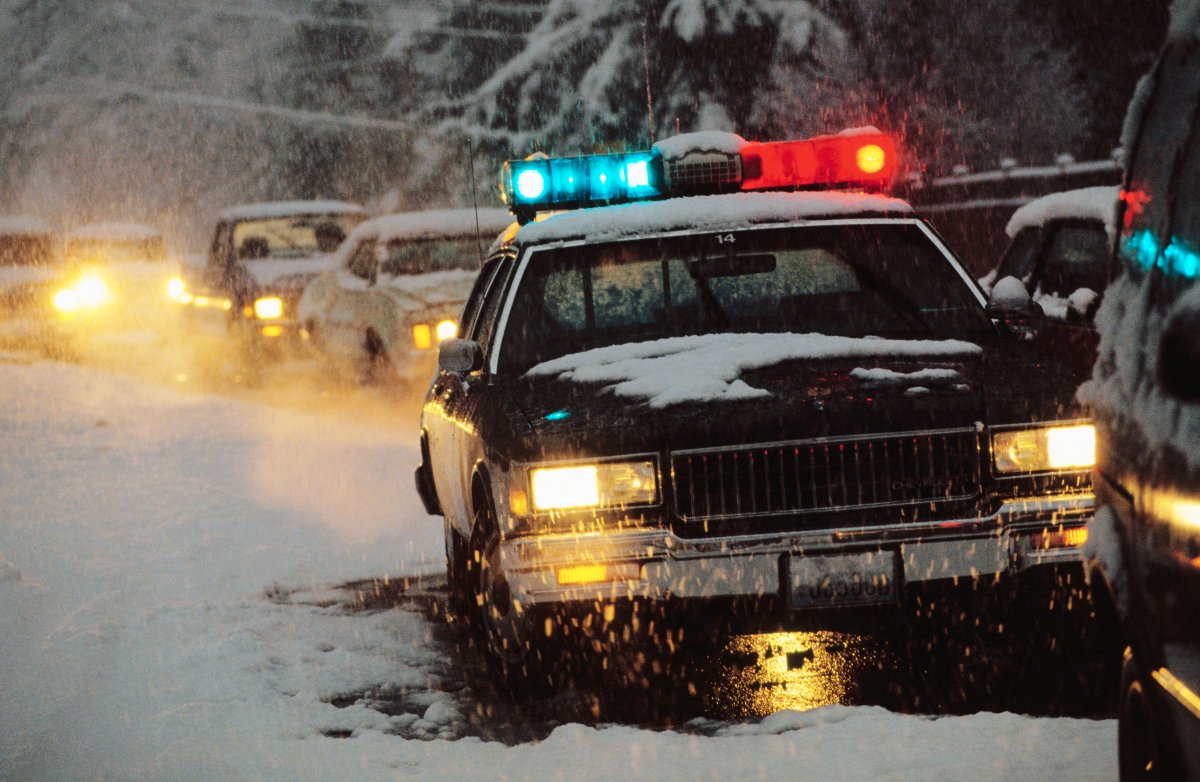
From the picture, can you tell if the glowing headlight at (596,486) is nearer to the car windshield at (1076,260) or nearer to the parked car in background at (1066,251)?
the parked car in background at (1066,251)

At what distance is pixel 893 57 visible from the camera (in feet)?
84.1

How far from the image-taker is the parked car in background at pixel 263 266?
17391mm

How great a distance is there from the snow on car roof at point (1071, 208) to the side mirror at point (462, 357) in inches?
133

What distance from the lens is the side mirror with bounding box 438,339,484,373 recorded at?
21.1 feet

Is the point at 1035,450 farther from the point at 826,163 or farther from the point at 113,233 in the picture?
the point at 113,233

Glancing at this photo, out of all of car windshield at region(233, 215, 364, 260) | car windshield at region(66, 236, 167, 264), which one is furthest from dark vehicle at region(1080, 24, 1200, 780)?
car windshield at region(66, 236, 167, 264)

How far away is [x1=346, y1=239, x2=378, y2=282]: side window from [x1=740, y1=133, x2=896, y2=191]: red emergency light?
27.1 feet

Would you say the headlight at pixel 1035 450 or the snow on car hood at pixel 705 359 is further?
the snow on car hood at pixel 705 359

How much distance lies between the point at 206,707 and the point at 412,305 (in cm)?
883

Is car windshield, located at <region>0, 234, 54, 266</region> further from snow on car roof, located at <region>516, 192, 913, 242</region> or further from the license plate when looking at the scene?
the license plate

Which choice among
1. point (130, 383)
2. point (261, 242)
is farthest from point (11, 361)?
point (261, 242)

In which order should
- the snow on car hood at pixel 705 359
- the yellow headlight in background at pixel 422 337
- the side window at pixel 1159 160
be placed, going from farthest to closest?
1. the yellow headlight in background at pixel 422 337
2. the snow on car hood at pixel 705 359
3. the side window at pixel 1159 160

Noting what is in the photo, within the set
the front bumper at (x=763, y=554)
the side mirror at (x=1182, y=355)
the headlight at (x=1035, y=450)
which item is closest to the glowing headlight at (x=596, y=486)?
the front bumper at (x=763, y=554)

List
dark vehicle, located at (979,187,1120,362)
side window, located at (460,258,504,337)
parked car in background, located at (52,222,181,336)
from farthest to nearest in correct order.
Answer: parked car in background, located at (52,222,181,336) → dark vehicle, located at (979,187,1120,362) → side window, located at (460,258,504,337)
